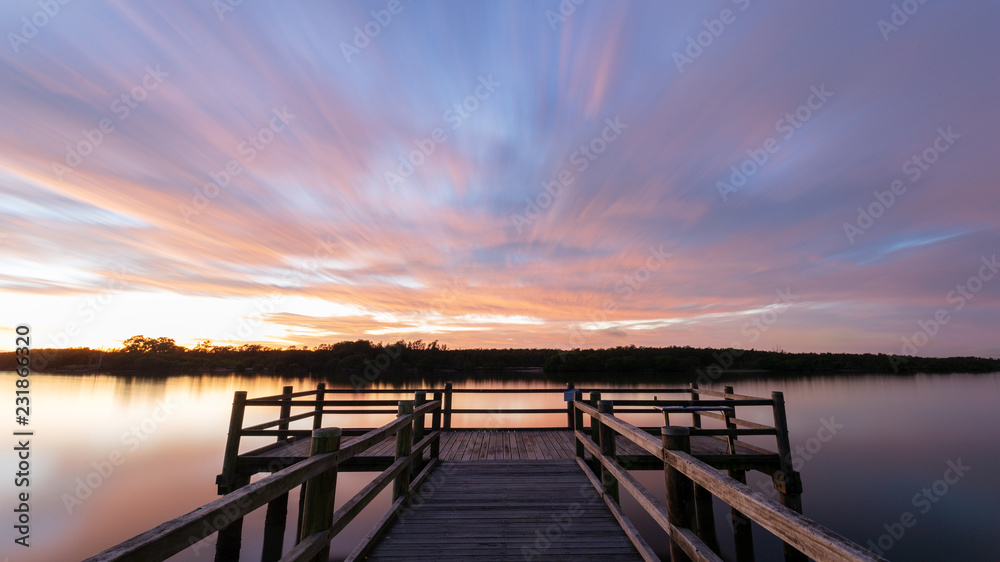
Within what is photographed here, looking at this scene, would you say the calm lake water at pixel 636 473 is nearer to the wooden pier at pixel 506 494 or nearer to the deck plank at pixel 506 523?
the wooden pier at pixel 506 494

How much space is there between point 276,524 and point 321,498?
10.9 meters

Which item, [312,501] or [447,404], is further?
[447,404]

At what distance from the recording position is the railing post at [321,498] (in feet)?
10.5

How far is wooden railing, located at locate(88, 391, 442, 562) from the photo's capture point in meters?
1.63

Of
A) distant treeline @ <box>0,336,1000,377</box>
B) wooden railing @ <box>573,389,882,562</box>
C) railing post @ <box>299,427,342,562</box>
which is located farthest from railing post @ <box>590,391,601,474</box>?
distant treeline @ <box>0,336,1000,377</box>

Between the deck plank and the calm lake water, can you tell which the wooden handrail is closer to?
the deck plank

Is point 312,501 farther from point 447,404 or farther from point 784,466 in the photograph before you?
point 784,466

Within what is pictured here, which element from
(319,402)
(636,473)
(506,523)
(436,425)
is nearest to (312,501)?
(506,523)

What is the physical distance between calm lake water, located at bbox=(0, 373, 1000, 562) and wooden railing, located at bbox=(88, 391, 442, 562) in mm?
7633

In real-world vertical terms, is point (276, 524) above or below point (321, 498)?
below

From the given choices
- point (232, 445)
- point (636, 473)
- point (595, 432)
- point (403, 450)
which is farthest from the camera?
point (636, 473)

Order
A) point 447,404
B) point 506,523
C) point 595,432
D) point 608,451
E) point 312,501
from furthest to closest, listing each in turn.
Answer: point 447,404, point 595,432, point 608,451, point 506,523, point 312,501

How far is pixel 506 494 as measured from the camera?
236 inches

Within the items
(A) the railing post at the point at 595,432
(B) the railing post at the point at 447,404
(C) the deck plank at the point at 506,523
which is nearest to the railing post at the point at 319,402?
(B) the railing post at the point at 447,404
